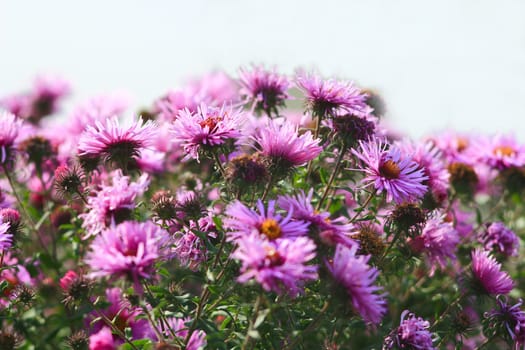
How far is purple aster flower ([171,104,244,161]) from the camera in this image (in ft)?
6.10

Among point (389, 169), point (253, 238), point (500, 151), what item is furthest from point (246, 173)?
point (500, 151)

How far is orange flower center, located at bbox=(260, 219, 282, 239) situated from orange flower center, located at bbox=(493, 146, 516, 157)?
6.68 feet

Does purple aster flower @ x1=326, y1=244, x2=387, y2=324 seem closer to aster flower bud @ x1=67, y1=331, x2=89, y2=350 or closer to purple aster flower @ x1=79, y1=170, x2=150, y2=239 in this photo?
purple aster flower @ x1=79, y1=170, x2=150, y2=239

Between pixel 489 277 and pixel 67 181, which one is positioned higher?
pixel 67 181

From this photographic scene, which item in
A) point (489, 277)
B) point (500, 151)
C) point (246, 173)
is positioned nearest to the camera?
point (246, 173)

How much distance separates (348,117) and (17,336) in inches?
54.8

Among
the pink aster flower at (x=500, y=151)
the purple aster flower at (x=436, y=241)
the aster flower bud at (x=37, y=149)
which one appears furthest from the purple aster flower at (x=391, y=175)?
the aster flower bud at (x=37, y=149)

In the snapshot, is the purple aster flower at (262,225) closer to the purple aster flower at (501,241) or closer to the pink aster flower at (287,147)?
the pink aster flower at (287,147)

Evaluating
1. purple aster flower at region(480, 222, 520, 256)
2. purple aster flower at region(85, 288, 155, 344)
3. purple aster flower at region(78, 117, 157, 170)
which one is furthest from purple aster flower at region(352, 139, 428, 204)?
purple aster flower at region(85, 288, 155, 344)

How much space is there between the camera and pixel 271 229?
1.54 m

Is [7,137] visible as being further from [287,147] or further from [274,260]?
[274,260]

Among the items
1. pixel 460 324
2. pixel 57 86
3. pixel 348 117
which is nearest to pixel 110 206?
pixel 348 117

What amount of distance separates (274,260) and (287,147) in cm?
51

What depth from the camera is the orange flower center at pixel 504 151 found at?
3.16 meters
